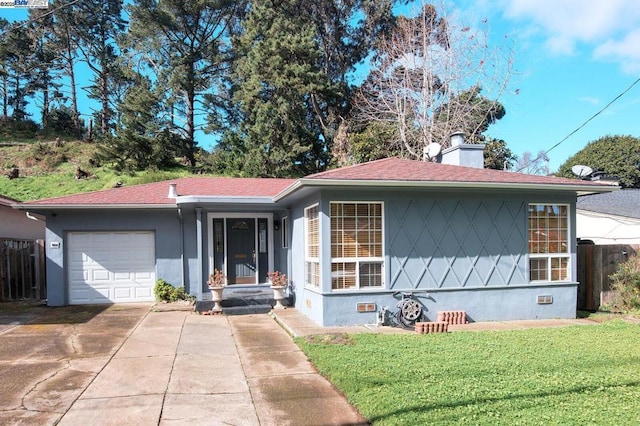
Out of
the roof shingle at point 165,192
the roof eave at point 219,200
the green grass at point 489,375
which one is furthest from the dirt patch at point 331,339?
the roof shingle at point 165,192

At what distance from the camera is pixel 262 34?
2459 cm

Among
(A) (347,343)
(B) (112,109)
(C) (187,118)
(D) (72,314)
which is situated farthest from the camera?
(B) (112,109)

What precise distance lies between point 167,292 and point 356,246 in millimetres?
5579

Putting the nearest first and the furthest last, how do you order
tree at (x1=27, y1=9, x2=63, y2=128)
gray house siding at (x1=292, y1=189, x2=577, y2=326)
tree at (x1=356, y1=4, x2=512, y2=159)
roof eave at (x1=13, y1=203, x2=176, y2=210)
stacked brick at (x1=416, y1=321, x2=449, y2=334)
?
stacked brick at (x1=416, y1=321, x2=449, y2=334) < gray house siding at (x1=292, y1=189, x2=577, y2=326) < roof eave at (x1=13, y1=203, x2=176, y2=210) < tree at (x1=356, y1=4, x2=512, y2=159) < tree at (x1=27, y1=9, x2=63, y2=128)

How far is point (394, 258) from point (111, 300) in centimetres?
779

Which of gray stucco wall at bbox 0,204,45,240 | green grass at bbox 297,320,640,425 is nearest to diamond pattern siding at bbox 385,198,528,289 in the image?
green grass at bbox 297,320,640,425

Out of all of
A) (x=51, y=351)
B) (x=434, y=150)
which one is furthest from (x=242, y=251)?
(x=434, y=150)

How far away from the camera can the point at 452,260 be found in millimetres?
9094

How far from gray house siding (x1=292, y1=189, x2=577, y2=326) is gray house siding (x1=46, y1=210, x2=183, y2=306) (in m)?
4.32

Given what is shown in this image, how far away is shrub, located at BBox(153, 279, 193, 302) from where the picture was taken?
11664 mm

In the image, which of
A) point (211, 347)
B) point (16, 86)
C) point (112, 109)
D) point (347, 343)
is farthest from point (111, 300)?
point (16, 86)

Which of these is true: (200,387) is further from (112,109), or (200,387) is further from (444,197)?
(112,109)

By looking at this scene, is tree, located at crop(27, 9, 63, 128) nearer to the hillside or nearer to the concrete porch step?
the hillside

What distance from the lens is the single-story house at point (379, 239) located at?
Result: 8656 mm
